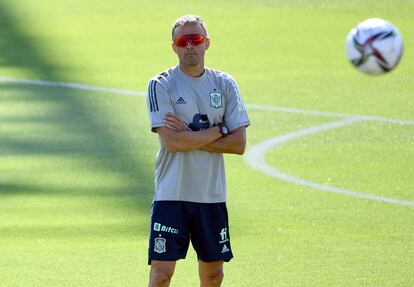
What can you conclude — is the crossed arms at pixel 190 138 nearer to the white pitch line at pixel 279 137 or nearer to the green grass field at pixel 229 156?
the green grass field at pixel 229 156

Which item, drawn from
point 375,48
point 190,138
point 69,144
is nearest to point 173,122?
point 190,138

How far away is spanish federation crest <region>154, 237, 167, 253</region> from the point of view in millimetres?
8570

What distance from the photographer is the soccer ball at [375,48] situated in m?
8.87

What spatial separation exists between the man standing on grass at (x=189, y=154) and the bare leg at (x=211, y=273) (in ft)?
0.11

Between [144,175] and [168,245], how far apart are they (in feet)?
17.4

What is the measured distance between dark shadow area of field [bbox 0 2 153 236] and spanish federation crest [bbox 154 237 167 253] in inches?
123

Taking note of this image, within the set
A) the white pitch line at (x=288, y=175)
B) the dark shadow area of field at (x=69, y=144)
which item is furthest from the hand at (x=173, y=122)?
the white pitch line at (x=288, y=175)

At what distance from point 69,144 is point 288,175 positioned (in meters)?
2.99

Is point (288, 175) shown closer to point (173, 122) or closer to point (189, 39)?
point (173, 122)

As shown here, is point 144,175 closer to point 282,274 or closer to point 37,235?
point 37,235

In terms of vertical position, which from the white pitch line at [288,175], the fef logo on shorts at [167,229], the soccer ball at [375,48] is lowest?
the white pitch line at [288,175]

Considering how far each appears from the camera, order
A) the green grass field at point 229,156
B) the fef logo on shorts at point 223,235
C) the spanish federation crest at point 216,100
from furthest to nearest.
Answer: the green grass field at point 229,156
the fef logo on shorts at point 223,235
the spanish federation crest at point 216,100

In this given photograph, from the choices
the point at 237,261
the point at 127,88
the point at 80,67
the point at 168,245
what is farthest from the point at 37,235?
the point at 80,67

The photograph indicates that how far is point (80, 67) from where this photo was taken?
19922mm
